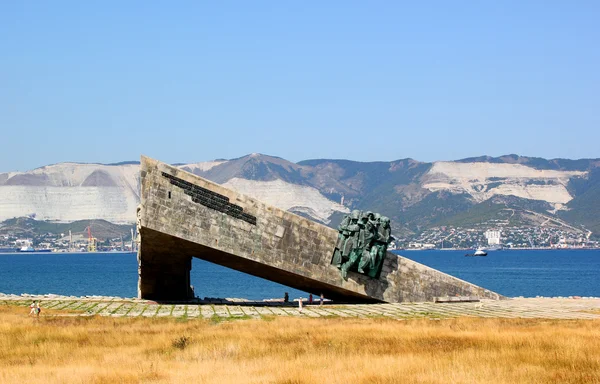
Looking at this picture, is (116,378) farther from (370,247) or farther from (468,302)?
(468,302)

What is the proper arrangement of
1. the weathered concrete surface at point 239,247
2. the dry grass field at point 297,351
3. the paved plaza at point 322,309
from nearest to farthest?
the dry grass field at point 297,351
the paved plaza at point 322,309
the weathered concrete surface at point 239,247

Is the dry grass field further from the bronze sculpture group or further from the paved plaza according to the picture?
the bronze sculpture group

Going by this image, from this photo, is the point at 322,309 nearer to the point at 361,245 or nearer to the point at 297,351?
the point at 361,245

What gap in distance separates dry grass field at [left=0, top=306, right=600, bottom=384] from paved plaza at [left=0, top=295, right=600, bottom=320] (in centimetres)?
327

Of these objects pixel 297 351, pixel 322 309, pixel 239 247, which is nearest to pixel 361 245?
pixel 322 309

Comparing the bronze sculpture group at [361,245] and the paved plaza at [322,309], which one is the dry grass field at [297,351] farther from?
the bronze sculpture group at [361,245]

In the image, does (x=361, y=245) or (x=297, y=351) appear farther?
(x=361, y=245)

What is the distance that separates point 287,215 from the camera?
32.8m

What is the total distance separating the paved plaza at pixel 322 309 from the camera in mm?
28688

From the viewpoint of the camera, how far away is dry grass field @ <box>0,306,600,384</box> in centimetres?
1520

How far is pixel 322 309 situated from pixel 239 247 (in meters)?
3.89

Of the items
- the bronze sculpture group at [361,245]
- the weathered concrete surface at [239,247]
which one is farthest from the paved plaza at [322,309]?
the bronze sculpture group at [361,245]

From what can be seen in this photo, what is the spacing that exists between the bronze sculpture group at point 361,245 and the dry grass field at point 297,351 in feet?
28.0

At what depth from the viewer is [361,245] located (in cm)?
3409
